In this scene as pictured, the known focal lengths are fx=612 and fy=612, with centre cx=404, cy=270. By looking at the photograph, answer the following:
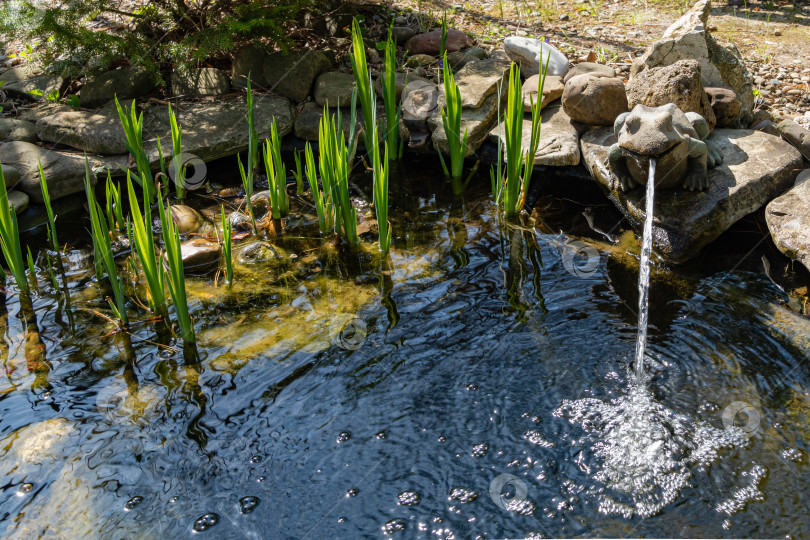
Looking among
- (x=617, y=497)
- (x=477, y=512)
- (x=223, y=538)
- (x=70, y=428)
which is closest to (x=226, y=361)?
(x=70, y=428)

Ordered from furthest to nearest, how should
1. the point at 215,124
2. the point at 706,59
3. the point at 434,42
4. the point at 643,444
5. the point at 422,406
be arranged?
the point at 434,42
the point at 215,124
the point at 706,59
the point at 422,406
the point at 643,444

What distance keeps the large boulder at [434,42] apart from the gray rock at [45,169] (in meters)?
3.17

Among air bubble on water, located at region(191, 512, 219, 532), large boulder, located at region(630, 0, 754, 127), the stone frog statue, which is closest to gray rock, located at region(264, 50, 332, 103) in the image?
large boulder, located at region(630, 0, 754, 127)

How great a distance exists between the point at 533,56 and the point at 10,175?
4046 millimetres

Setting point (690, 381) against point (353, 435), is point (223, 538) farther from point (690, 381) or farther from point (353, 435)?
point (690, 381)

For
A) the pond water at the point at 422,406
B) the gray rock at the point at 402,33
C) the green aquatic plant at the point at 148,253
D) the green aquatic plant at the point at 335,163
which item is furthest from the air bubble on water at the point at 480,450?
the gray rock at the point at 402,33

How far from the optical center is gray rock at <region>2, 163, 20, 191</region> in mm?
4102

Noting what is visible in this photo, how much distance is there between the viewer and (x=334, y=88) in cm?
Answer: 526

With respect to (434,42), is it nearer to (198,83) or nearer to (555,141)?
(555,141)

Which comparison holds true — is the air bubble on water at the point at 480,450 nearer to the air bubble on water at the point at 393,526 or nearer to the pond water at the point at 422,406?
the pond water at the point at 422,406

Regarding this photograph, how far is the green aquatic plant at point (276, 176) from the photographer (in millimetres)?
3691

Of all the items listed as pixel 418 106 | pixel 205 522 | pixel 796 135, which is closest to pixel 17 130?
pixel 418 106

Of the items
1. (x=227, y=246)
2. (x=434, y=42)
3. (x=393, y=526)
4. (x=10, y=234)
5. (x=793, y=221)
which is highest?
(x=434, y=42)

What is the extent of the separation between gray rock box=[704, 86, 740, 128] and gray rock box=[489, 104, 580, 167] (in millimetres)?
937
